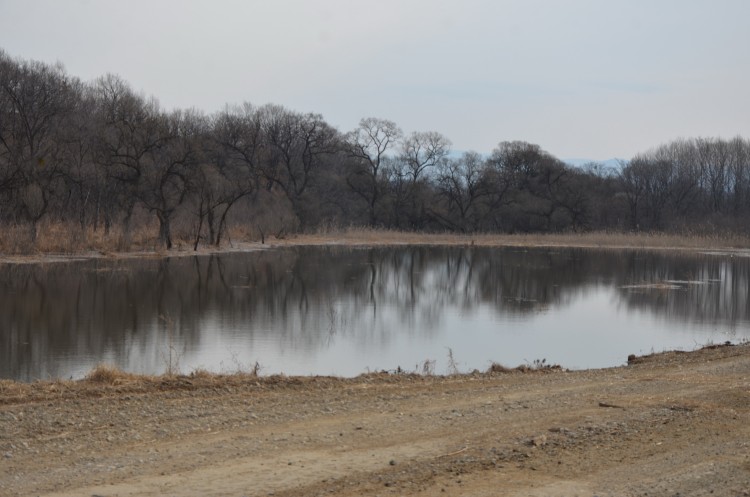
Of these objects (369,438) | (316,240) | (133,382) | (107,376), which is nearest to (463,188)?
(316,240)

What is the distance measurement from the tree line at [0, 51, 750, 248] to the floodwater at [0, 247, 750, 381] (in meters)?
14.6

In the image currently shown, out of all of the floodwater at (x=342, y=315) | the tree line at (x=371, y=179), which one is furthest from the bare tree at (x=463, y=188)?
the floodwater at (x=342, y=315)

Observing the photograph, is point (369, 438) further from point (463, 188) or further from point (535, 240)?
point (463, 188)

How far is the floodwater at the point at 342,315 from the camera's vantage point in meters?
13.9

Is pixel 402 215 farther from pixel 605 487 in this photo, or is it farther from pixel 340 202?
pixel 605 487

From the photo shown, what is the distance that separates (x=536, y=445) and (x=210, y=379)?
14.6 feet

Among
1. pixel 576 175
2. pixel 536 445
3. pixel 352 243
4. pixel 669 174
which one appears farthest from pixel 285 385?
pixel 669 174

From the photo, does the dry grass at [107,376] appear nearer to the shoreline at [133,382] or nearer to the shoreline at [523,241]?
the shoreline at [133,382]

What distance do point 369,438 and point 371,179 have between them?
6410 cm

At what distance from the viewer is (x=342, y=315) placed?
19.7 meters

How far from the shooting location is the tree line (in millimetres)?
45125

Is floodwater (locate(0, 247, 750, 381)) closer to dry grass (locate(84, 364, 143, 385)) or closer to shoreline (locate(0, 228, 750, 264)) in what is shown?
dry grass (locate(84, 364, 143, 385))

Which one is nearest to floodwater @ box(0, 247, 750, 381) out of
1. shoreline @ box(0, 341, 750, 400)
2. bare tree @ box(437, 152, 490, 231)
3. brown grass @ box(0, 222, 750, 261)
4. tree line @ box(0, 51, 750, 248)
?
shoreline @ box(0, 341, 750, 400)

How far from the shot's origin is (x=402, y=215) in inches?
2781
